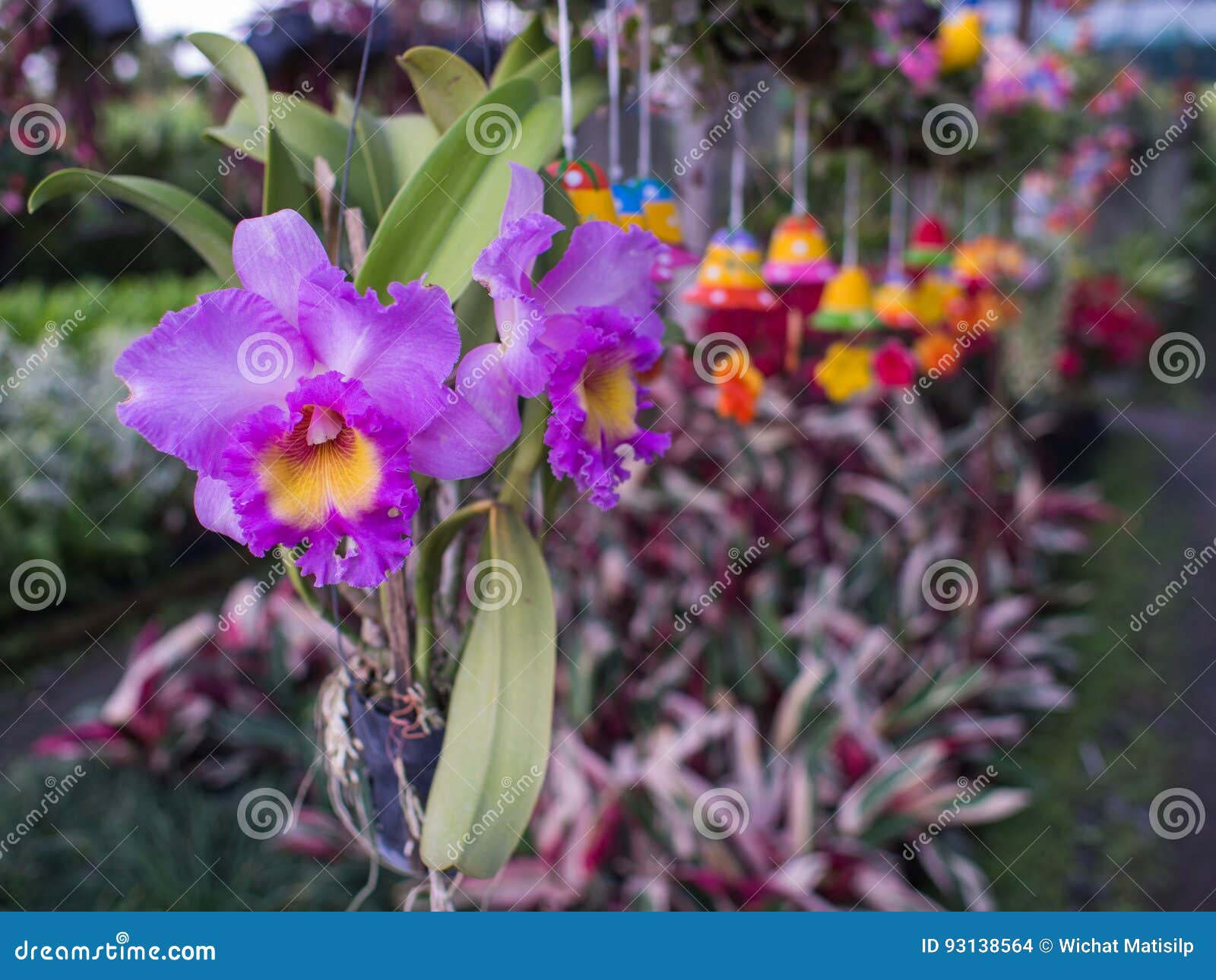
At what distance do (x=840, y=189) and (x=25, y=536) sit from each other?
311cm

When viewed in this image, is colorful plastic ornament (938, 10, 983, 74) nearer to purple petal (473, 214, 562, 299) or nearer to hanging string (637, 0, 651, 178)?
hanging string (637, 0, 651, 178)

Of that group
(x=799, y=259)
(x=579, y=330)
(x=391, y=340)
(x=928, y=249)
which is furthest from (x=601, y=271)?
(x=928, y=249)

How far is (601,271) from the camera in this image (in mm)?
702

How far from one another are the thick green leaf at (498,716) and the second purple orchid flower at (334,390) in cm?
12

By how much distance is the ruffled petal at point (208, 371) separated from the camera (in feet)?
1.95

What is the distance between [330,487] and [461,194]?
0.85ft

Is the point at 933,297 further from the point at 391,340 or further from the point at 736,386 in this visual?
the point at 391,340

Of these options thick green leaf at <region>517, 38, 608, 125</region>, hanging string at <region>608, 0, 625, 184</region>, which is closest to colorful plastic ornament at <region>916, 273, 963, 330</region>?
hanging string at <region>608, 0, 625, 184</region>

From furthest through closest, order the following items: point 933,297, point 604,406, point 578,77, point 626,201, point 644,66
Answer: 1. point 933,297
2. point 644,66
3. point 626,201
4. point 578,77
5. point 604,406

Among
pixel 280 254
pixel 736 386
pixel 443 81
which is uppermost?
pixel 443 81

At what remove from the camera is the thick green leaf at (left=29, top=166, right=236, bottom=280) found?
0.71 m

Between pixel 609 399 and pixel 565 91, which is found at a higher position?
pixel 565 91

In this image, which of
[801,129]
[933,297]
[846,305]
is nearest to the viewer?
[846,305]

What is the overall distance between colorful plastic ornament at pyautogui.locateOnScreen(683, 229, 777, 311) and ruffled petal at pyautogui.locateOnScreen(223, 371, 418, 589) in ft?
2.67
